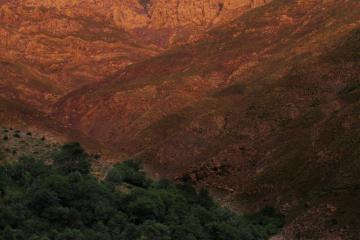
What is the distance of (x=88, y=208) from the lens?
46.4 metres

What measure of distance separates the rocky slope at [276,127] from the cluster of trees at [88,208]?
24.0 meters

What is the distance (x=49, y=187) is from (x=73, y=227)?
3641 millimetres

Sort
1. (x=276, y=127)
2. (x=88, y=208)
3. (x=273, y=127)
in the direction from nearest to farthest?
(x=88, y=208), (x=276, y=127), (x=273, y=127)

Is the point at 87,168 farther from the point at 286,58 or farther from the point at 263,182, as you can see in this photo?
the point at 286,58

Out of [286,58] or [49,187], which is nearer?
[49,187]

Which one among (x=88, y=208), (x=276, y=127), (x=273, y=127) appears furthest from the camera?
(x=273, y=127)

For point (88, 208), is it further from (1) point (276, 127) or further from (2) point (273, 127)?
(2) point (273, 127)

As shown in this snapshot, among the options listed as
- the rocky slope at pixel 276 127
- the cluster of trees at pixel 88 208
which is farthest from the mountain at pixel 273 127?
the cluster of trees at pixel 88 208

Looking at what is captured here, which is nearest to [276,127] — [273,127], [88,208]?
[273,127]

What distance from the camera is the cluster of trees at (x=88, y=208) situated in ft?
137

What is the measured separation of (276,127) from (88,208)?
8126cm

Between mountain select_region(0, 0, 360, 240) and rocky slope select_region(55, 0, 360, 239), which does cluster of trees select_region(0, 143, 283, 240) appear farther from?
rocky slope select_region(55, 0, 360, 239)

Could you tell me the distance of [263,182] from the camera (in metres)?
99.9

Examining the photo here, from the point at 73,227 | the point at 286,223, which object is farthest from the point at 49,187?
the point at 286,223
